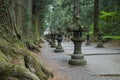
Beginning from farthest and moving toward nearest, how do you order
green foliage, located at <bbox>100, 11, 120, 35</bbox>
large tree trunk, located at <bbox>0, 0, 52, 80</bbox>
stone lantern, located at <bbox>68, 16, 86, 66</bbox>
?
green foliage, located at <bbox>100, 11, 120, 35</bbox> < stone lantern, located at <bbox>68, 16, 86, 66</bbox> < large tree trunk, located at <bbox>0, 0, 52, 80</bbox>

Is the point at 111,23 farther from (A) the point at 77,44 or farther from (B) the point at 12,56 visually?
(B) the point at 12,56

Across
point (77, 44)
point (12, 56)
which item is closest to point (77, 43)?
point (77, 44)

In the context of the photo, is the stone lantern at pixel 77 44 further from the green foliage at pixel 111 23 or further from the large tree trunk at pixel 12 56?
the green foliage at pixel 111 23

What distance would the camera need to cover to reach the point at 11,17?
8094 mm

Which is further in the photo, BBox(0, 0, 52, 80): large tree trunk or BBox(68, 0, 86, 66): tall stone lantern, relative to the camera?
BBox(68, 0, 86, 66): tall stone lantern

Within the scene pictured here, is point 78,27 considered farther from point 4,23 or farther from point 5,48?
point 5,48

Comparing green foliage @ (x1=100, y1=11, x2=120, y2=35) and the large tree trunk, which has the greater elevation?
A: the large tree trunk

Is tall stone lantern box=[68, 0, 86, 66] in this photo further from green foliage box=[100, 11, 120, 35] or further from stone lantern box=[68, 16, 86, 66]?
green foliage box=[100, 11, 120, 35]

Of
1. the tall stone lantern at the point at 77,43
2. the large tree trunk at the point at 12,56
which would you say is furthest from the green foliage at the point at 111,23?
the large tree trunk at the point at 12,56

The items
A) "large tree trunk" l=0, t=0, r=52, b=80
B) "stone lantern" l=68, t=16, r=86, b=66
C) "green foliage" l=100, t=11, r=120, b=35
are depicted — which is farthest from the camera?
"green foliage" l=100, t=11, r=120, b=35

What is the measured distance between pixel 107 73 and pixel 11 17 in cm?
370

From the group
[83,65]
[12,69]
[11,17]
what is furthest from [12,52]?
[83,65]

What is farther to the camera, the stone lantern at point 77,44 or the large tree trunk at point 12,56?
the stone lantern at point 77,44

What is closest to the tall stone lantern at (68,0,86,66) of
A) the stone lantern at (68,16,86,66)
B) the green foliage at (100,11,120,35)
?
the stone lantern at (68,16,86,66)
